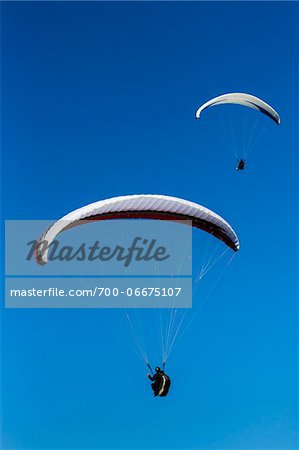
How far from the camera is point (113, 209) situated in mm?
20781

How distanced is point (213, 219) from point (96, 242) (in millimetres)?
3216

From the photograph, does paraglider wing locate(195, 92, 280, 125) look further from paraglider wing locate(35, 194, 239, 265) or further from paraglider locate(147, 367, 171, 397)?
paraglider locate(147, 367, 171, 397)

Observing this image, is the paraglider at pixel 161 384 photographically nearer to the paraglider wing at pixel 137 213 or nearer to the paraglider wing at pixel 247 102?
the paraglider wing at pixel 137 213

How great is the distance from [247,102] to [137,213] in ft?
23.0

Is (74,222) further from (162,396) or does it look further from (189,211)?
(162,396)

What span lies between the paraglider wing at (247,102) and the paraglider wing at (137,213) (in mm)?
4744

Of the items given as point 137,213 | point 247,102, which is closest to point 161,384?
point 137,213

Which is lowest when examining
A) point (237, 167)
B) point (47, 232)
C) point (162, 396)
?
point (162, 396)

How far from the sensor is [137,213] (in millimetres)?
21094

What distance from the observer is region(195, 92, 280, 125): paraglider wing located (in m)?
25.4

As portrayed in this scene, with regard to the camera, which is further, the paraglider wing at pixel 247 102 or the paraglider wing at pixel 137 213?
the paraglider wing at pixel 247 102

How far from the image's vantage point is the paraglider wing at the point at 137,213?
2064 centimetres

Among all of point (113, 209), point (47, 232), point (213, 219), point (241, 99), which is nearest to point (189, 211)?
point (213, 219)

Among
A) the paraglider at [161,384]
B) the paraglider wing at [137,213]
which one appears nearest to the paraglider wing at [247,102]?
the paraglider wing at [137,213]
